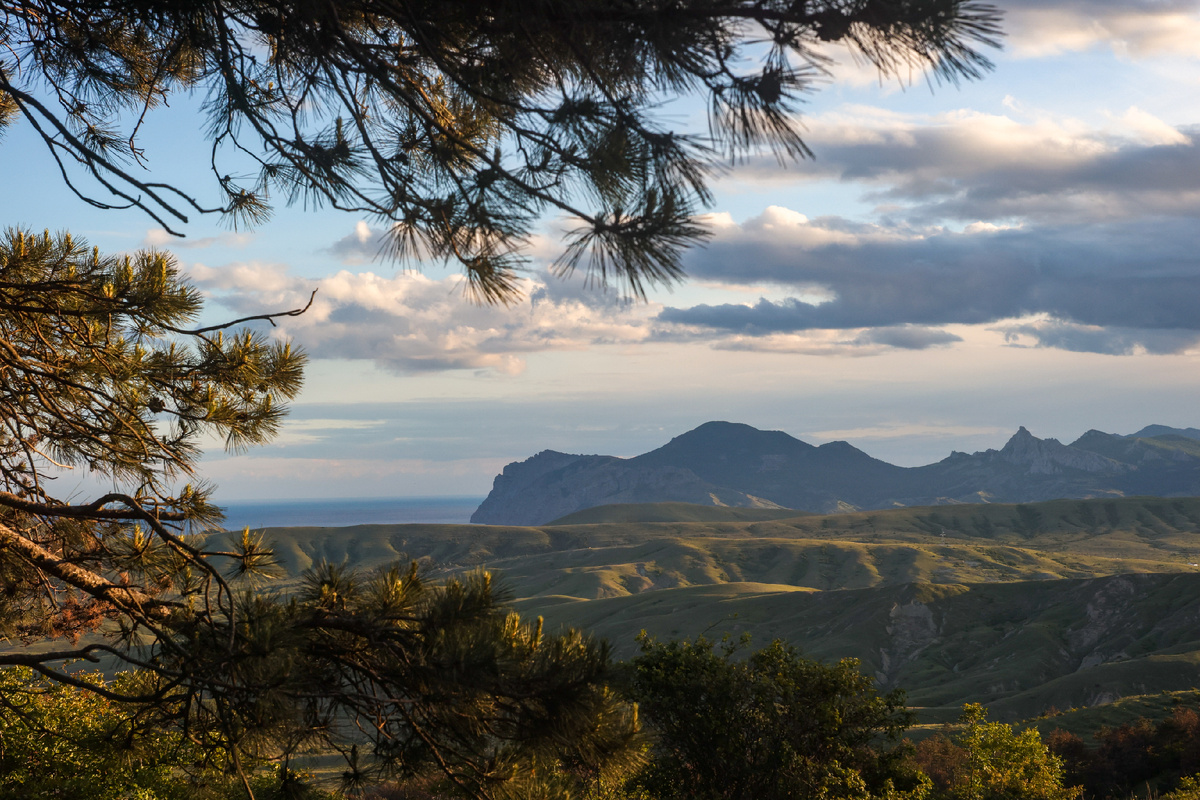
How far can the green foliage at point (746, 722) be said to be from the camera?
12867 millimetres

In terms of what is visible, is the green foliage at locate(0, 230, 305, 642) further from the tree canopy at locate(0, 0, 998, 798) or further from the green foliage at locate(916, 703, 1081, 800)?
the green foliage at locate(916, 703, 1081, 800)

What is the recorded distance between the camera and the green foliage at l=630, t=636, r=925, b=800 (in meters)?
12.9

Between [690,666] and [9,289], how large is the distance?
10.3 meters

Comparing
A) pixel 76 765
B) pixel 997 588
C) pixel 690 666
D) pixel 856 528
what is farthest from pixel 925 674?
pixel 856 528

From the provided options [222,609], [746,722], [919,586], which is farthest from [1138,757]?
[919,586]

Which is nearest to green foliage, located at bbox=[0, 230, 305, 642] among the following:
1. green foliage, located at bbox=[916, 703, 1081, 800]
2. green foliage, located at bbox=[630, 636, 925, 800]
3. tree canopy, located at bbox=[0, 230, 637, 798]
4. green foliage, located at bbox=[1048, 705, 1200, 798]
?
tree canopy, located at bbox=[0, 230, 637, 798]

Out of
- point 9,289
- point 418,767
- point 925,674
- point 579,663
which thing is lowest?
point 925,674

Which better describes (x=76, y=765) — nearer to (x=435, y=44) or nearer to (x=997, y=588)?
(x=435, y=44)

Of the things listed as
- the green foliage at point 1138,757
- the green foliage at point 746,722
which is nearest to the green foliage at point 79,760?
the green foliage at point 746,722

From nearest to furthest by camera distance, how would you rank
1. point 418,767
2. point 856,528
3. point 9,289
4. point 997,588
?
1. point 418,767
2. point 9,289
3. point 997,588
4. point 856,528

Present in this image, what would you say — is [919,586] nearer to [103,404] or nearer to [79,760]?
[79,760]

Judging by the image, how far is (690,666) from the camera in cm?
1322

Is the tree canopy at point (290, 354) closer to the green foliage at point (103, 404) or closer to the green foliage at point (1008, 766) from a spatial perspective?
the green foliage at point (103, 404)

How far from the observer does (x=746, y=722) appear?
1299cm
